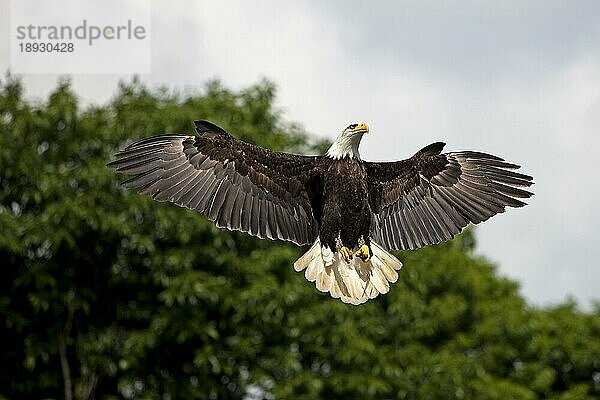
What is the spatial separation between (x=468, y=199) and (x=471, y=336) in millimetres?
17576

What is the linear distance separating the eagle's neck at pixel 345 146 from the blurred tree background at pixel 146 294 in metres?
9.60

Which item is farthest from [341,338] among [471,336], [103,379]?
[471,336]

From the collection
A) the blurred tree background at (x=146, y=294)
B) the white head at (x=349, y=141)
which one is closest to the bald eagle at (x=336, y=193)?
the white head at (x=349, y=141)

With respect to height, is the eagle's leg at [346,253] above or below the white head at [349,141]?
below

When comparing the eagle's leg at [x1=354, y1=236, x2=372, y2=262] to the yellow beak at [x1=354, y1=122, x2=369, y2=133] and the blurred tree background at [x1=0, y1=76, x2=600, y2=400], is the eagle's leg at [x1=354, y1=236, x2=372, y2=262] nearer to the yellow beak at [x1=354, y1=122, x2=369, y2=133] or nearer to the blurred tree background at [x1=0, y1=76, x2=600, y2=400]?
the yellow beak at [x1=354, y1=122, x2=369, y2=133]

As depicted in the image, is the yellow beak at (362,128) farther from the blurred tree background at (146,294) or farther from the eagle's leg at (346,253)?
the blurred tree background at (146,294)

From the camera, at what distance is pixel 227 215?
7957 millimetres

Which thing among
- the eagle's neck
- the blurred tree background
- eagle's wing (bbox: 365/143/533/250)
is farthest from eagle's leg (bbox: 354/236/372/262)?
the blurred tree background

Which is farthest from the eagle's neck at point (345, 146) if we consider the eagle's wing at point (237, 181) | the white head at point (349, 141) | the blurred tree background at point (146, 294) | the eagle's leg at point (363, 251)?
the blurred tree background at point (146, 294)

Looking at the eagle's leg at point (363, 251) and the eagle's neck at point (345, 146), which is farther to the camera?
the eagle's leg at point (363, 251)

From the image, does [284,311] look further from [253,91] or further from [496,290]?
[496,290]

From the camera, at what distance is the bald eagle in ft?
25.2

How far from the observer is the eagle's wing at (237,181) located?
7852mm

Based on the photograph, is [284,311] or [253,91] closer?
[284,311]
